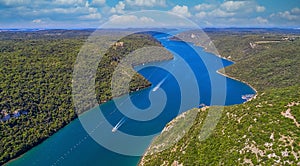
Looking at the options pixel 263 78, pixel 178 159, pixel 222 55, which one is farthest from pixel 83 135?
pixel 222 55

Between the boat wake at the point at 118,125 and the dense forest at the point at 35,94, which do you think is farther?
the boat wake at the point at 118,125

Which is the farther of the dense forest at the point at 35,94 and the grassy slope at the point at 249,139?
the dense forest at the point at 35,94

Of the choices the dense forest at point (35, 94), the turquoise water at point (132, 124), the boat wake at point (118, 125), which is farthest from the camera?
the boat wake at point (118, 125)

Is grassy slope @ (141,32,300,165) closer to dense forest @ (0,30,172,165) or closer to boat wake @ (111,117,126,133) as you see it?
boat wake @ (111,117,126,133)

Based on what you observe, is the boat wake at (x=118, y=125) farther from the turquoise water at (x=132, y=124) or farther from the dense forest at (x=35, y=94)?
the dense forest at (x=35, y=94)

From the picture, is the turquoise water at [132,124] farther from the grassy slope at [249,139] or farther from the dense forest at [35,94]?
the grassy slope at [249,139]

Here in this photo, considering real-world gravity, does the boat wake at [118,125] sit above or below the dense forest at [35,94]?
below

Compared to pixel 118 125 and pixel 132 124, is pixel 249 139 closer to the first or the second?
pixel 132 124

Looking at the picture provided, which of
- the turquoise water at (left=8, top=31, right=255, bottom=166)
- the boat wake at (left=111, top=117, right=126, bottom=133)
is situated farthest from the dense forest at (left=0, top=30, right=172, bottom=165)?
the boat wake at (left=111, top=117, right=126, bottom=133)

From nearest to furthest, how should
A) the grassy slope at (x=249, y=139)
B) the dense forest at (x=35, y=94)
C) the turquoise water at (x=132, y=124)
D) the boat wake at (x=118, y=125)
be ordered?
the grassy slope at (x=249, y=139) < the turquoise water at (x=132, y=124) < the dense forest at (x=35, y=94) < the boat wake at (x=118, y=125)

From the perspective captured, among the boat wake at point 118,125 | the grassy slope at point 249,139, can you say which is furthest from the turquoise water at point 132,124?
the grassy slope at point 249,139

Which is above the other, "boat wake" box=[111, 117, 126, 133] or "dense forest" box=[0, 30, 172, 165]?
"dense forest" box=[0, 30, 172, 165]

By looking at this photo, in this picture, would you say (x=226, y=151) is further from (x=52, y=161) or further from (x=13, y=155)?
(x=13, y=155)
